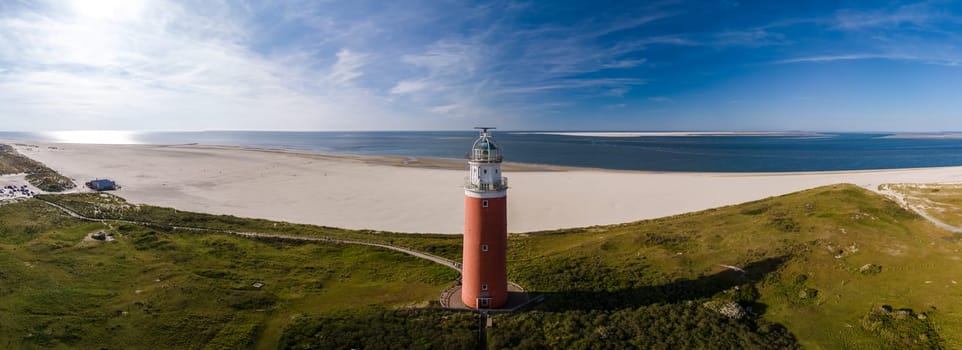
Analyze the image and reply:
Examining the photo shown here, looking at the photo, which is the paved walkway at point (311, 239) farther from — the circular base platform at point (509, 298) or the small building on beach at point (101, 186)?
the small building on beach at point (101, 186)

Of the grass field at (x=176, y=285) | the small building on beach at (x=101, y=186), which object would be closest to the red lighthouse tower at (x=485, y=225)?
the grass field at (x=176, y=285)

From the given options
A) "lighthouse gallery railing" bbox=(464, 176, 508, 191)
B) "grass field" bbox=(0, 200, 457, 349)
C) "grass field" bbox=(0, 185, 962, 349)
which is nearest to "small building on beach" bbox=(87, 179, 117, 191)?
"grass field" bbox=(0, 200, 457, 349)

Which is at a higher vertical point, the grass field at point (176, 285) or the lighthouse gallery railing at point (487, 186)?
the lighthouse gallery railing at point (487, 186)

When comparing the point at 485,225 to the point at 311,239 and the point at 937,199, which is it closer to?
the point at 311,239

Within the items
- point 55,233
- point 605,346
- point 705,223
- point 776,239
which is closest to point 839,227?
point 776,239

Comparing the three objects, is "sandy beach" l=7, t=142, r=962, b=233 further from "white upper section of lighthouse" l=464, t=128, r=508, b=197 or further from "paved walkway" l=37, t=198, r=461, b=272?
"white upper section of lighthouse" l=464, t=128, r=508, b=197

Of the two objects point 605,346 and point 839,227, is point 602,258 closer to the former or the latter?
point 605,346
